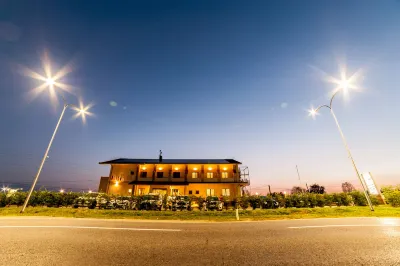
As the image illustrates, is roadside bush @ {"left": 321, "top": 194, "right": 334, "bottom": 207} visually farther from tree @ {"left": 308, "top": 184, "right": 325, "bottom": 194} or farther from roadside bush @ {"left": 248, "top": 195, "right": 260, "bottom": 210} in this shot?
tree @ {"left": 308, "top": 184, "right": 325, "bottom": 194}

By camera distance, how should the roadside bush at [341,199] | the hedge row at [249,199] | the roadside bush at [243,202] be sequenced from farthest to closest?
1. the roadside bush at [341,199]
2. the roadside bush at [243,202]
3. the hedge row at [249,199]

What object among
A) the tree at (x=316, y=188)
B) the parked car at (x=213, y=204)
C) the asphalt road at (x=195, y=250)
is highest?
the tree at (x=316, y=188)

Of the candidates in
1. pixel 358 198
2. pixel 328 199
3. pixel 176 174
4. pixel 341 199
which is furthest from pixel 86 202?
pixel 358 198

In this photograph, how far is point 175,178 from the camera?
3191 centimetres

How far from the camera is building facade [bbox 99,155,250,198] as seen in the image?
98.7ft

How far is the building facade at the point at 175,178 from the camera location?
3008 centimetres

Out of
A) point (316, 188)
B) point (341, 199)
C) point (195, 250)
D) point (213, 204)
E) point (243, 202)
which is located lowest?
point (195, 250)

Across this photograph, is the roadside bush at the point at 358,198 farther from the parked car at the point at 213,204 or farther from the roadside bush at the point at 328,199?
the parked car at the point at 213,204

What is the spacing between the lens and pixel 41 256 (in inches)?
165

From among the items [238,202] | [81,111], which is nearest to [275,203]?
[238,202]

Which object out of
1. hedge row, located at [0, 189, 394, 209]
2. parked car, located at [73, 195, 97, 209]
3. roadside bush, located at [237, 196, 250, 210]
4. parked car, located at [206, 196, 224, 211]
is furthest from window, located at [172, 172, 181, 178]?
roadside bush, located at [237, 196, 250, 210]

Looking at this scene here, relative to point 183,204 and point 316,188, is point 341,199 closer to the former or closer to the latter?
point 183,204

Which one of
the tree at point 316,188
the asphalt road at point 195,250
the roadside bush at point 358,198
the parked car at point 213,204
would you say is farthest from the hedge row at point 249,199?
the tree at point 316,188

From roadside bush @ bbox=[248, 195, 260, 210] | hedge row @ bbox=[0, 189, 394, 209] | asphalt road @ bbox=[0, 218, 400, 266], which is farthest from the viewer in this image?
roadside bush @ bbox=[248, 195, 260, 210]
